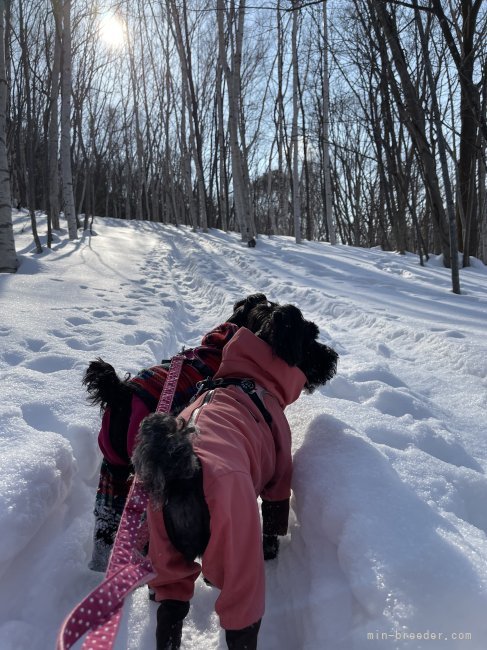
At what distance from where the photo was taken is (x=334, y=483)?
177 cm

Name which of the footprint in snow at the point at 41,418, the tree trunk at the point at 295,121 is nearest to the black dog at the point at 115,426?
the footprint in snow at the point at 41,418

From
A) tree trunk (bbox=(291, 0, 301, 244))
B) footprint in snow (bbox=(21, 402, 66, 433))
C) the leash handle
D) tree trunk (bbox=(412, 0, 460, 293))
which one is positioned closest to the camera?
the leash handle

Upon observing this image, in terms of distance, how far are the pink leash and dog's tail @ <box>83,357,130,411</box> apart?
0.54 m

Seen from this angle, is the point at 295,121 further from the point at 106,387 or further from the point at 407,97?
the point at 106,387

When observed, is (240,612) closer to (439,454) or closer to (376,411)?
(439,454)

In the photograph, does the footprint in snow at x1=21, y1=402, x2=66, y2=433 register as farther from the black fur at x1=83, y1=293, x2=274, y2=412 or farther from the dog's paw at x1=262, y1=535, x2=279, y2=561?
the dog's paw at x1=262, y1=535, x2=279, y2=561

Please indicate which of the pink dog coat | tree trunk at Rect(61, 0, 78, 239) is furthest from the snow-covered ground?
tree trunk at Rect(61, 0, 78, 239)

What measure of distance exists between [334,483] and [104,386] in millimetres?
968

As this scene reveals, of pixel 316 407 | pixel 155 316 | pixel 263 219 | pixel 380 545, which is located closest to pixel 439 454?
pixel 316 407

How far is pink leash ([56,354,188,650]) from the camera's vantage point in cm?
100

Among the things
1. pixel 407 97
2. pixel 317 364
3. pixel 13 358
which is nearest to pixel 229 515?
pixel 317 364

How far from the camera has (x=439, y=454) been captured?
2273 millimetres

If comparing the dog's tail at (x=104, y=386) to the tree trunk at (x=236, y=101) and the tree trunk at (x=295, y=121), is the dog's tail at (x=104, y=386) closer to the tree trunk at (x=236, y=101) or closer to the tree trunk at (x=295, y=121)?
the tree trunk at (x=236, y=101)

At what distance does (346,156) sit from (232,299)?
2074 centimetres
